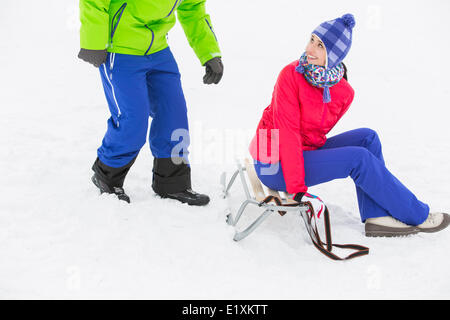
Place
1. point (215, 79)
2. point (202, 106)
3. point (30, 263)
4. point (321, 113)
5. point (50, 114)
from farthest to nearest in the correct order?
point (202, 106)
point (50, 114)
point (215, 79)
point (321, 113)
point (30, 263)

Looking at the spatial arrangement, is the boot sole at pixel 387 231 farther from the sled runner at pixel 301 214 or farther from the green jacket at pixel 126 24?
the green jacket at pixel 126 24

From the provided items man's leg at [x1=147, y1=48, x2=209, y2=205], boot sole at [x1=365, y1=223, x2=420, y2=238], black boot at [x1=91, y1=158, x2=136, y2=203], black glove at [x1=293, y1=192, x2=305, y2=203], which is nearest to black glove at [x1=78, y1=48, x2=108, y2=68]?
man's leg at [x1=147, y1=48, x2=209, y2=205]

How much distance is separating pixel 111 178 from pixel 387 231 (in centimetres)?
172

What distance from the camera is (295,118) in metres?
2.49

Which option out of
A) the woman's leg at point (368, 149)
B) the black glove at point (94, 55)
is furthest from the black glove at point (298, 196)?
the black glove at point (94, 55)

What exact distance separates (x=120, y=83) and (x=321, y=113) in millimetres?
1172

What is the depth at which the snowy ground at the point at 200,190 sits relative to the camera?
2170 mm

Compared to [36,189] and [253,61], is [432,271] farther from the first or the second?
[253,61]

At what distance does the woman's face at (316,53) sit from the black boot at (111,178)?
1261 mm

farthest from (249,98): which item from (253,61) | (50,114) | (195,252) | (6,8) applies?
(6,8)

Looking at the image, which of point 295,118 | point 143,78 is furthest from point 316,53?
point 143,78

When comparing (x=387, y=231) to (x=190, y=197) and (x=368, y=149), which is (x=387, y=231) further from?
(x=190, y=197)

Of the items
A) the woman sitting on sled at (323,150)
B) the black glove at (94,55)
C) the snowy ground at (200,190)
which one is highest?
the black glove at (94,55)

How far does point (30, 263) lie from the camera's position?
7.13ft
